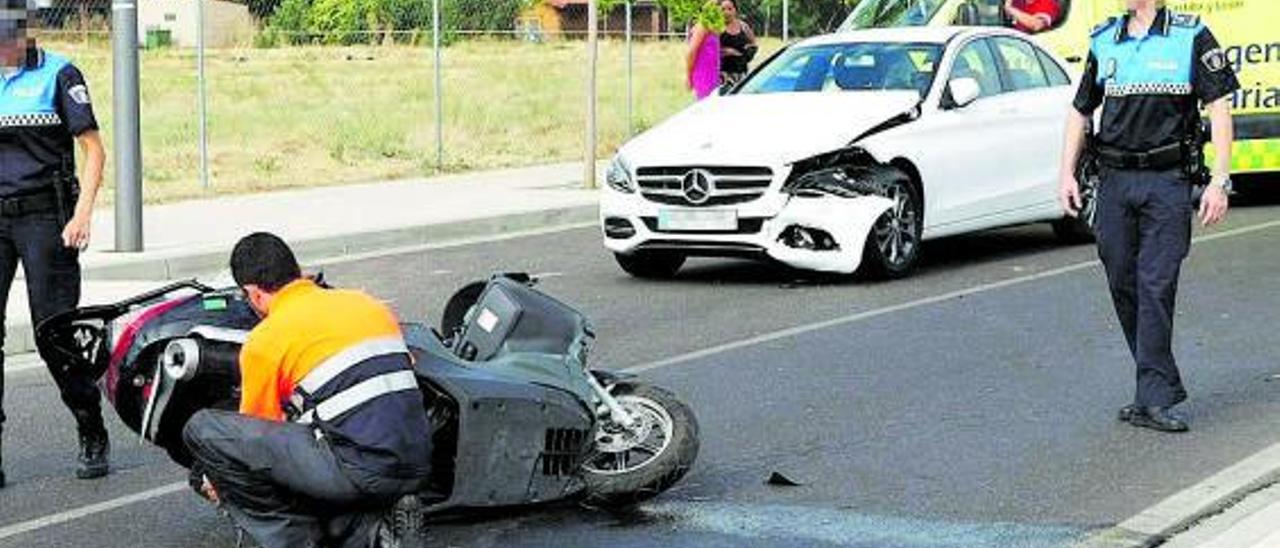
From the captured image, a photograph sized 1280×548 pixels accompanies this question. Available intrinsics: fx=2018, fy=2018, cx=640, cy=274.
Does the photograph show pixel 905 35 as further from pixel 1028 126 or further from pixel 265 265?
pixel 265 265

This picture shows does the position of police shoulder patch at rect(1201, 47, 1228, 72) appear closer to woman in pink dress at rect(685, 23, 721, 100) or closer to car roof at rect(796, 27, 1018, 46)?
car roof at rect(796, 27, 1018, 46)

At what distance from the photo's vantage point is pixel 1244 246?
14.2 metres

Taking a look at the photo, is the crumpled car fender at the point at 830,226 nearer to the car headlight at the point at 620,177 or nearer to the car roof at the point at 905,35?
the car headlight at the point at 620,177

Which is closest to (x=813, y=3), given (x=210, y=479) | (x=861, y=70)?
(x=861, y=70)

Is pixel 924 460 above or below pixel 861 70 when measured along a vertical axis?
below

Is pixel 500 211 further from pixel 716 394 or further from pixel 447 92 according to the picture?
pixel 447 92

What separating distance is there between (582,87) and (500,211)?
1858cm

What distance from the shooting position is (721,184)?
12219 mm

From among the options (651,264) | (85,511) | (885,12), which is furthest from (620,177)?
(885,12)

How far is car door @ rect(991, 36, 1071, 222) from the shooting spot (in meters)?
13.8

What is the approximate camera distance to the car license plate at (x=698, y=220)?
40.0ft

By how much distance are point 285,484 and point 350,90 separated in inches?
1076

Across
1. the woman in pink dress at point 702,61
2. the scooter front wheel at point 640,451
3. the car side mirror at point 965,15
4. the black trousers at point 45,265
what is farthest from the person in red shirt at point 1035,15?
the black trousers at point 45,265

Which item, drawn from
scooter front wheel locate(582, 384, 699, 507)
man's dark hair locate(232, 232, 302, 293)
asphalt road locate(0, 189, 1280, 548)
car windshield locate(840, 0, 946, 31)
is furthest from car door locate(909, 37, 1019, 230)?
man's dark hair locate(232, 232, 302, 293)
